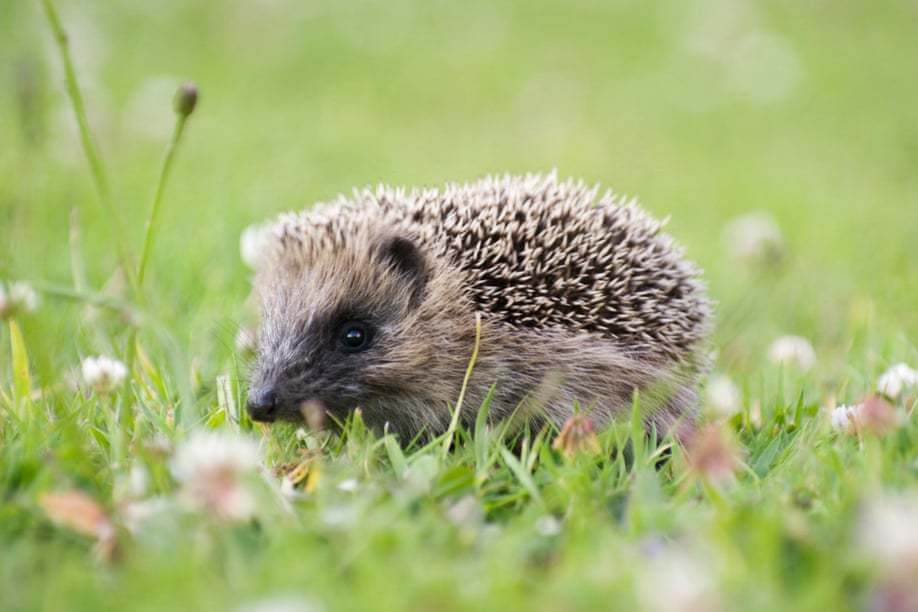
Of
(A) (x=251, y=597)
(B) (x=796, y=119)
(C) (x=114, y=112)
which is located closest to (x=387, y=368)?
(A) (x=251, y=597)

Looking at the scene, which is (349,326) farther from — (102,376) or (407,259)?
(102,376)

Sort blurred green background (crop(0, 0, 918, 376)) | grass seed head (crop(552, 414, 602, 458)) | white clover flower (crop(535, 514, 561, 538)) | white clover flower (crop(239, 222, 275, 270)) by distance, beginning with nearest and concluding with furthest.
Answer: white clover flower (crop(535, 514, 561, 538)) → grass seed head (crop(552, 414, 602, 458)) → white clover flower (crop(239, 222, 275, 270)) → blurred green background (crop(0, 0, 918, 376))

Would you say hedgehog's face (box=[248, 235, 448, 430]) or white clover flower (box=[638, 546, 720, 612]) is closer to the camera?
white clover flower (box=[638, 546, 720, 612])

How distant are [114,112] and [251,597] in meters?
10.2

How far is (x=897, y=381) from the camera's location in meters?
4.11

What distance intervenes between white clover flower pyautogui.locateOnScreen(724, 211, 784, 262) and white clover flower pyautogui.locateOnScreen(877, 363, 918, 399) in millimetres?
2748

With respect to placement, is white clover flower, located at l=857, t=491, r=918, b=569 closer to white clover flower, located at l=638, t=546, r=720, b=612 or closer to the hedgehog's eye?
white clover flower, located at l=638, t=546, r=720, b=612

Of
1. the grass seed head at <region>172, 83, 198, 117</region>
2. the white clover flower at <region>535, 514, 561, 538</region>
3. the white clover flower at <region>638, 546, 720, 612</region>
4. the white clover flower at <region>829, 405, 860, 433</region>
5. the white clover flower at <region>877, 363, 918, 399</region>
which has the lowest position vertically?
the white clover flower at <region>535, 514, 561, 538</region>

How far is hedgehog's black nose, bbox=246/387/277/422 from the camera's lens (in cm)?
384

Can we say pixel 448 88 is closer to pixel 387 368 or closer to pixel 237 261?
pixel 237 261

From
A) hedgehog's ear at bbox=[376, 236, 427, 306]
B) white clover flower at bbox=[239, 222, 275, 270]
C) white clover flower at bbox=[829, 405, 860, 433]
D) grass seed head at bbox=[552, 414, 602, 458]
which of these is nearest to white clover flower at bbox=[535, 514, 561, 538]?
grass seed head at bbox=[552, 414, 602, 458]

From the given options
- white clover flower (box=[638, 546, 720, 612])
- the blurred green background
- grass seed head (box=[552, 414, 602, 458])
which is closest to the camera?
white clover flower (box=[638, 546, 720, 612])

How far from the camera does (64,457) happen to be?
3043mm

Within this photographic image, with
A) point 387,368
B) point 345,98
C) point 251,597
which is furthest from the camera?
point 345,98
